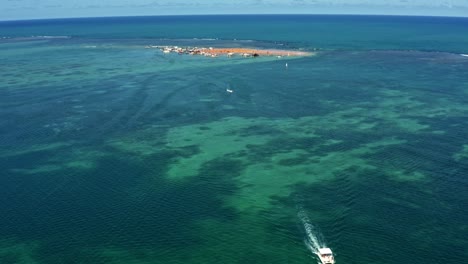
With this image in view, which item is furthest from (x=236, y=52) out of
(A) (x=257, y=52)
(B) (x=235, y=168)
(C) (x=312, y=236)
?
(C) (x=312, y=236)

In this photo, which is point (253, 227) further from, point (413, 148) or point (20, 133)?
point (20, 133)

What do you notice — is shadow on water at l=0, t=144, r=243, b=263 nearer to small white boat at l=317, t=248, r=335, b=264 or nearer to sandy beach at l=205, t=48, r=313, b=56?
small white boat at l=317, t=248, r=335, b=264

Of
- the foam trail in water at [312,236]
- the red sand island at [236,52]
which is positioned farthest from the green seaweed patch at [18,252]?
the red sand island at [236,52]

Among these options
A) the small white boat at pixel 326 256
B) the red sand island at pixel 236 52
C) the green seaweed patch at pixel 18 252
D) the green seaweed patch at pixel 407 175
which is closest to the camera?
the small white boat at pixel 326 256

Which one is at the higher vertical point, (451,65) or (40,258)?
(451,65)

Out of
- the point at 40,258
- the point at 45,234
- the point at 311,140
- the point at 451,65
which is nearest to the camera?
the point at 40,258

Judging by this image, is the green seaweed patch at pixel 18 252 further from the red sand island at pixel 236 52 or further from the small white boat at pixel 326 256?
the red sand island at pixel 236 52

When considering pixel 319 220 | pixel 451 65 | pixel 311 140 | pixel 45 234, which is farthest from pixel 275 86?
pixel 45 234
